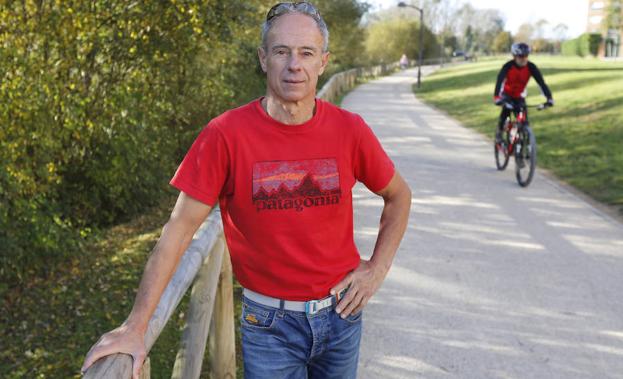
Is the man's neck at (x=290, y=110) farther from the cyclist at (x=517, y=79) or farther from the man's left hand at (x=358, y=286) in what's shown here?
the cyclist at (x=517, y=79)

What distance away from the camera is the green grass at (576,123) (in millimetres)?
10477

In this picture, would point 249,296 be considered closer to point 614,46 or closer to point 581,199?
point 581,199

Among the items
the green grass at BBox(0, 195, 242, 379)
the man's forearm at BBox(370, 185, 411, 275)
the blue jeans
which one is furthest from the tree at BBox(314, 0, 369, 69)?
the blue jeans

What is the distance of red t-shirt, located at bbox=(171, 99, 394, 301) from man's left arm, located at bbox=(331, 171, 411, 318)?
0.08 metres

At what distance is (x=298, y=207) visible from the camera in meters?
2.28

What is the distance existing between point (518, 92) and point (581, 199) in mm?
1729

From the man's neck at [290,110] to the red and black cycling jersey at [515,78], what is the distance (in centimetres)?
770

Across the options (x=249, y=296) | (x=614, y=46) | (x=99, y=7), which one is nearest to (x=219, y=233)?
(x=249, y=296)

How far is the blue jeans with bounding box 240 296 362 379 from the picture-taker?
2.37m

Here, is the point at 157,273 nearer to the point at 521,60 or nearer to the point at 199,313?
the point at 199,313

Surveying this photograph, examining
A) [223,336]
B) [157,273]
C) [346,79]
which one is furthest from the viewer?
[346,79]

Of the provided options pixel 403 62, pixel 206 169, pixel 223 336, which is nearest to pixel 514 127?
pixel 223 336

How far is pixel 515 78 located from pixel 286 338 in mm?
8090

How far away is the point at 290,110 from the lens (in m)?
2.29
